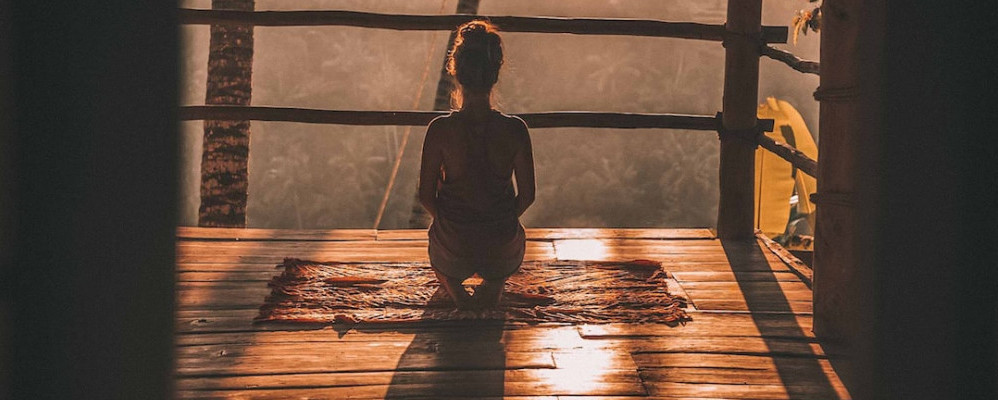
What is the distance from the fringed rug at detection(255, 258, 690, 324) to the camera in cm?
327

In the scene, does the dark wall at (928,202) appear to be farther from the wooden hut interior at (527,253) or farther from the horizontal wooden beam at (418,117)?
the horizontal wooden beam at (418,117)

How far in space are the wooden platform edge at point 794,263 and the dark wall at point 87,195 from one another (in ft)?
9.88

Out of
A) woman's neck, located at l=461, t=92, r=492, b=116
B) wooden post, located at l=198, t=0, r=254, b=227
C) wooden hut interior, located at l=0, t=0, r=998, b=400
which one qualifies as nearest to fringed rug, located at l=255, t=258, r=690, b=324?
wooden hut interior, located at l=0, t=0, r=998, b=400

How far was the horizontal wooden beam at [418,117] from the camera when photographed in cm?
454

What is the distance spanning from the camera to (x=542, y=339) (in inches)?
119

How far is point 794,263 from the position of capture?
160 inches

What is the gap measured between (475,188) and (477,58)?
0.47 m

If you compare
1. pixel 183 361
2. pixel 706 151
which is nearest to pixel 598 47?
pixel 706 151

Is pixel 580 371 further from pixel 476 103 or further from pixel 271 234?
pixel 271 234

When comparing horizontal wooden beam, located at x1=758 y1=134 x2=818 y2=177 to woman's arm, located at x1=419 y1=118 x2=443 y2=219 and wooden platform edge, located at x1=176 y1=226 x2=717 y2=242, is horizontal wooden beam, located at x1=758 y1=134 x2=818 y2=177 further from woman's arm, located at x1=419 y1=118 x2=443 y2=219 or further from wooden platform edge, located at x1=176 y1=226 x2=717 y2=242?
woman's arm, located at x1=419 y1=118 x2=443 y2=219

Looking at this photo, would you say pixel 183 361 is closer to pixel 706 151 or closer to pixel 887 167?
pixel 887 167

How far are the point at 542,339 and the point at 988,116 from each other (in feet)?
6.78

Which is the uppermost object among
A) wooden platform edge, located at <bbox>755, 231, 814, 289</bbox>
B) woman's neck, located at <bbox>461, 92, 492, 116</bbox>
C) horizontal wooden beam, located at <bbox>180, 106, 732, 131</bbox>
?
horizontal wooden beam, located at <bbox>180, 106, 732, 131</bbox>

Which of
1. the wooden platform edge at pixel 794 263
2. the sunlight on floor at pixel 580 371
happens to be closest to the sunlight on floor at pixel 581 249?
the wooden platform edge at pixel 794 263
